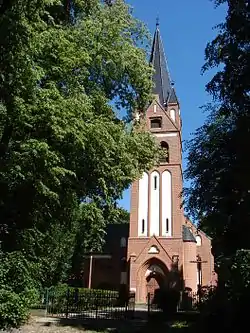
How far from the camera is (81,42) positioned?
15141 mm

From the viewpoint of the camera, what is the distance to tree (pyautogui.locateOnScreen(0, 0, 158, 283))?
12.7 meters

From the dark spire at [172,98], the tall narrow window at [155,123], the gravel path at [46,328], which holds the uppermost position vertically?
the dark spire at [172,98]

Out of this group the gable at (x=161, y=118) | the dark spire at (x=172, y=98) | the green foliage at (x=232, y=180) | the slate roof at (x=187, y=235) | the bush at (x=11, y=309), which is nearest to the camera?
the green foliage at (x=232, y=180)

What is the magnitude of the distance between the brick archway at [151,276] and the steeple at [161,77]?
14.8 meters

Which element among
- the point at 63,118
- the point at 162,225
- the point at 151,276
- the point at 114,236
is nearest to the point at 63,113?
the point at 63,118

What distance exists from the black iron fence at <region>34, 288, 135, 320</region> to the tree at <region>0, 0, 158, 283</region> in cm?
410

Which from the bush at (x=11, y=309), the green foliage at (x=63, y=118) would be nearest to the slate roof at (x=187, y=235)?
the green foliage at (x=63, y=118)

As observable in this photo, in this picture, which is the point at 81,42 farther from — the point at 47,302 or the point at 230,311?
the point at 47,302

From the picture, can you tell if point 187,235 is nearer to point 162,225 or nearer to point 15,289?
point 162,225

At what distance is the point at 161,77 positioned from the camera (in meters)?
40.6

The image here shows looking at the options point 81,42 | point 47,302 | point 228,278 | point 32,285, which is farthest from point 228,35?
point 47,302

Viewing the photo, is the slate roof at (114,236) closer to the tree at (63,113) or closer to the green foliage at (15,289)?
the tree at (63,113)

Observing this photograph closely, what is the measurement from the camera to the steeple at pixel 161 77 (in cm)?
4047

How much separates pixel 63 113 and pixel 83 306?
1258cm
